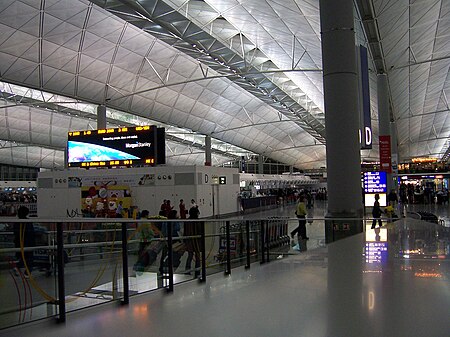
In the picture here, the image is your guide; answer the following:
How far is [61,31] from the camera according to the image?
29.8 m

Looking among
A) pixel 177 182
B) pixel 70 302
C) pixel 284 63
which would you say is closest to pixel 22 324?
pixel 70 302

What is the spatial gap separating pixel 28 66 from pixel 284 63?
19522 millimetres

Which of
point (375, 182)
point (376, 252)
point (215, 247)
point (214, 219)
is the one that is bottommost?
point (376, 252)

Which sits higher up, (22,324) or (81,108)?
(81,108)

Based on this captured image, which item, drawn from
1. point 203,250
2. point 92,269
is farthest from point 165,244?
point 92,269

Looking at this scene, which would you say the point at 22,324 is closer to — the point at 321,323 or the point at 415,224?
the point at 321,323

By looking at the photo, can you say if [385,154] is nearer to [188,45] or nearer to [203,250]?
[188,45]

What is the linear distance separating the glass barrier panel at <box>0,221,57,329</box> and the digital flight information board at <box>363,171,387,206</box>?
20.5m

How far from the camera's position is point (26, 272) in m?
5.25

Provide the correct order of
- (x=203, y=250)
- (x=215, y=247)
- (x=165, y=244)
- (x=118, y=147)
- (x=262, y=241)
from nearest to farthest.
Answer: (x=165, y=244) → (x=203, y=250) → (x=215, y=247) → (x=262, y=241) → (x=118, y=147)

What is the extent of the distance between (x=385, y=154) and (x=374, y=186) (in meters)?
5.47

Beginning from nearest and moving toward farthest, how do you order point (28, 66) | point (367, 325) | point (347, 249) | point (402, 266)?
1. point (367, 325)
2. point (402, 266)
3. point (347, 249)
4. point (28, 66)

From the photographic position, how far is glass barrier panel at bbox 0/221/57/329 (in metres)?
4.90

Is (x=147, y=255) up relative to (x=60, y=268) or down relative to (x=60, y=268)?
down
